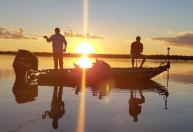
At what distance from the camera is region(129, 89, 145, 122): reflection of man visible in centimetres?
1338

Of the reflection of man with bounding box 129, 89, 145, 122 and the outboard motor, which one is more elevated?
the outboard motor

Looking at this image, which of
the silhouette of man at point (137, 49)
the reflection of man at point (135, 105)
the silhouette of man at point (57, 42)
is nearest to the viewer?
the reflection of man at point (135, 105)

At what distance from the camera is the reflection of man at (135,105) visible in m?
13.4

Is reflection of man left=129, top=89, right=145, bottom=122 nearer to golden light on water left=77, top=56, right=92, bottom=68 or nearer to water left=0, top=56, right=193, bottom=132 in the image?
water left=0, top=56, right=193, bottom=132

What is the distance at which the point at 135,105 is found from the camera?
15539mm

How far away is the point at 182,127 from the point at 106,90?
31.4 ft

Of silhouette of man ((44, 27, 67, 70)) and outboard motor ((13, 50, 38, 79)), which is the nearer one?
silhouette of man ((44, 27, 67, 70))

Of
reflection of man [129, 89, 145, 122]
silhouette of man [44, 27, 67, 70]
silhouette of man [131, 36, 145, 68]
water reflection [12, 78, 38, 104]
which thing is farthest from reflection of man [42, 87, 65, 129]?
silhouette of man [131, 36, 145, 68]

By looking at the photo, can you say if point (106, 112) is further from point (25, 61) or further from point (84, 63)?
point (84, 63)

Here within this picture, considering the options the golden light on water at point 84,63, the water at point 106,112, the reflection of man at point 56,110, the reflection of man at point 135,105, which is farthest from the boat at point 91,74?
the reflection of man at point 135,105

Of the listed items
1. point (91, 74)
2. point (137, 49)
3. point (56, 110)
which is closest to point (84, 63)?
point (137, 49)

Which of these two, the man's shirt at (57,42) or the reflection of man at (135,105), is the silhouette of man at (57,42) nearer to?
the man's shirt at (57,42)

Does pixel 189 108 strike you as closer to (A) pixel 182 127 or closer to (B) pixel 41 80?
(A) pixel 182 127

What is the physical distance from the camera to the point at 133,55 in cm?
2803
